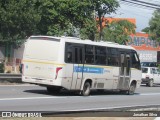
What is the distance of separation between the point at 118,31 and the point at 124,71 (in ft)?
69.0

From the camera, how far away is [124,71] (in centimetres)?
2655

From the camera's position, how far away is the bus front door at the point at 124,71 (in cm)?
2634

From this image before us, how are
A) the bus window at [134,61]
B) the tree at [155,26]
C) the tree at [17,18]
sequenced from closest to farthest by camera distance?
the bus window at [134,61]
the tree at [17,18]
the tree at [155,26]

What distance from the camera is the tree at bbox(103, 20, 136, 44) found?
1849 inches

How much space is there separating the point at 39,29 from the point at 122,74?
11910mm

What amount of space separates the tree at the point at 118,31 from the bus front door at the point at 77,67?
78.1 ft

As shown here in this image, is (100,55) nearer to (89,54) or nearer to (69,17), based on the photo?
(89,54)

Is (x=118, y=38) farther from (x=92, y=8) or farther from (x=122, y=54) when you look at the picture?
(x=122, y=54)

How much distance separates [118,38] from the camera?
4700 centimetres

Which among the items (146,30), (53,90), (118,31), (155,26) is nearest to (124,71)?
(53,90)

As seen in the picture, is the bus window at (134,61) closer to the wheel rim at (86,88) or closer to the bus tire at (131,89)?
the bus tire at (131,89)

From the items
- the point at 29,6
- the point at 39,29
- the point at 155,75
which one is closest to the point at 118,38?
the point at 155,75

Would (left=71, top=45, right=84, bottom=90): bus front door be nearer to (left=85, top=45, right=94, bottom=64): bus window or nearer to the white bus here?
the white bus

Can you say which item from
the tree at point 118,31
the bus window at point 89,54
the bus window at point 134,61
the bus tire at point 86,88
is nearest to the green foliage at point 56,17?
the tree at point 118,31
